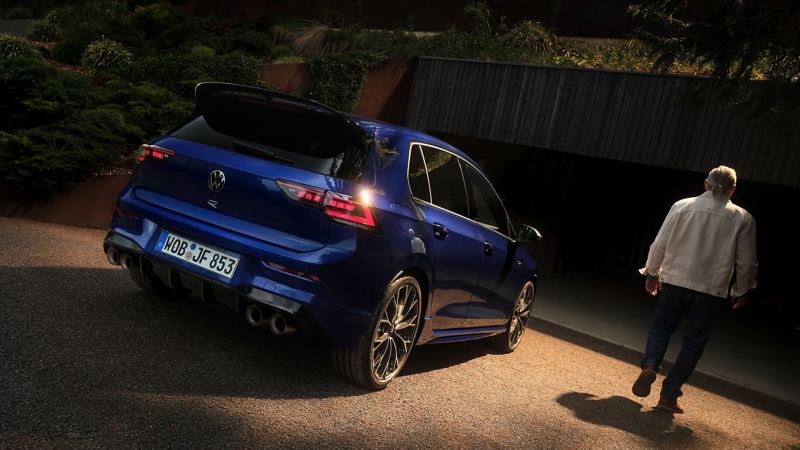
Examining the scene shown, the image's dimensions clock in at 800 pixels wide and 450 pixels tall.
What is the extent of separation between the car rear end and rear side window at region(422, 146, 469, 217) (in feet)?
2.33

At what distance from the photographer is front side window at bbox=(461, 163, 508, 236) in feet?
19.0

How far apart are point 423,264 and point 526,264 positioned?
216 centimetres

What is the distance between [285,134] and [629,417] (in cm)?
332

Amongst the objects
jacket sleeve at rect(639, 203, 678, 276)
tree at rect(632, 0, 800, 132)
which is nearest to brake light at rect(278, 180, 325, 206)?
jacket sleeve at rect(639, 203, 678, 276)

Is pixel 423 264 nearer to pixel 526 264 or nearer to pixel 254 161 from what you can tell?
pixel 254 161

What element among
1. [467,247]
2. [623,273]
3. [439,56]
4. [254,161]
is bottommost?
[623,273]

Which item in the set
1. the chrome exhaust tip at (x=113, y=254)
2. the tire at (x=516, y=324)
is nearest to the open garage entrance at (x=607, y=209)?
the tire at (x=516, y=324)

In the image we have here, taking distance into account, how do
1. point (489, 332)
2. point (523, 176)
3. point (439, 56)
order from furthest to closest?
1. point (523, 176)
2. point (439, 56)
3. point (489, 332)

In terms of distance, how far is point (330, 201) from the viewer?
4223 millimetres

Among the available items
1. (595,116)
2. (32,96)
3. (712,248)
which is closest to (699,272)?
(712,248)

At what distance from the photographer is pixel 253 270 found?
13.9ft

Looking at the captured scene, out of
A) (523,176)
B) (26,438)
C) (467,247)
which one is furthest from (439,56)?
(26,438)

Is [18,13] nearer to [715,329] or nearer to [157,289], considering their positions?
[157,289]

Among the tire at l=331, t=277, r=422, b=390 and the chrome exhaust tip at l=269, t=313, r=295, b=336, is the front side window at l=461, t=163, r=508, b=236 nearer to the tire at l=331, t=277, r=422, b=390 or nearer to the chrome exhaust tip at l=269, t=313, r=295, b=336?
the tire at l=331, t=277, r=422, b=390
